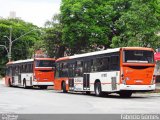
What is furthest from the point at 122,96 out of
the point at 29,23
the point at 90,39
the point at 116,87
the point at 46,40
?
the point at 29,23

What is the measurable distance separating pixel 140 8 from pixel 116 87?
1202 cm

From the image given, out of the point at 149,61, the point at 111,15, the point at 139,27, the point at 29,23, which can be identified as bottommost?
the point at 149,61

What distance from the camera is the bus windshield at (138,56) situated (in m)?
25.9

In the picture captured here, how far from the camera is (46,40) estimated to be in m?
59.2

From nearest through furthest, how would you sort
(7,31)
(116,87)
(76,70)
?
(116,87), (76,70), (7,31)

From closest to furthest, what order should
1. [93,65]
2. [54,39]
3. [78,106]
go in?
[78,106], [93,65], [54,39]

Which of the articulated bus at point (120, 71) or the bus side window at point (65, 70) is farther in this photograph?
the bus side window at point (65, 70)

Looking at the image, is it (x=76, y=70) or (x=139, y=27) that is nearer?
(x=76, y=70)

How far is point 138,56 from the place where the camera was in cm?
2619

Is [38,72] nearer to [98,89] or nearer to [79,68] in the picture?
[79,68]

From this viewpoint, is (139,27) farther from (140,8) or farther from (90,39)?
(90,39)

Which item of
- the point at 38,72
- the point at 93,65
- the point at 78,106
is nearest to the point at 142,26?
the point at 93,65

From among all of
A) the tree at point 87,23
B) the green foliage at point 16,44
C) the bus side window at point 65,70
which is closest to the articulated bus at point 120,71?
the bus side window at point 65,70

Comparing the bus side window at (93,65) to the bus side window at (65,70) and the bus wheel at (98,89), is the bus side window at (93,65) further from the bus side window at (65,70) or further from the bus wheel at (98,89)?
the bus side window at (65,70)
